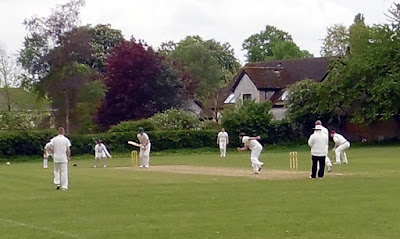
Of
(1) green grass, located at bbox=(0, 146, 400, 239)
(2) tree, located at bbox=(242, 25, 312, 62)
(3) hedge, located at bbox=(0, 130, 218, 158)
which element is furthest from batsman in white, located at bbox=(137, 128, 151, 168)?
(2) tree, located at bbox=(242, 25, 312, 62)

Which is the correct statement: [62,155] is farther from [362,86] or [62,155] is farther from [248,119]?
[362,86]

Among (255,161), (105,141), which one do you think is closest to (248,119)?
(105,141)

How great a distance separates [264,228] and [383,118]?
46280 mm

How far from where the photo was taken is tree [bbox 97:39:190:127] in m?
69.0

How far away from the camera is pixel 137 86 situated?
6931 centimetres

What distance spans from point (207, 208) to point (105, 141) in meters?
38.8

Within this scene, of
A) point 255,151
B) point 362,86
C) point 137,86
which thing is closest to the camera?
point 255,151

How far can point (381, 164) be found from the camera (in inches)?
1344

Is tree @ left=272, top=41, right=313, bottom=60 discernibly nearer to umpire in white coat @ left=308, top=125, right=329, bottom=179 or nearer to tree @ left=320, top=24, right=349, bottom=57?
tree @ left=320, top=24, right=349, bottom=57

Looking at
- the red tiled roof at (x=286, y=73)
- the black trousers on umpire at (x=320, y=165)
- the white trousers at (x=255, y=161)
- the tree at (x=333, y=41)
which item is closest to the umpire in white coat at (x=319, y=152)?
the black trousers on umpire at (x=320, y=165)

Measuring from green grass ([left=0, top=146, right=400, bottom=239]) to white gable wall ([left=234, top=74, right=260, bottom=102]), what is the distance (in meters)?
48.6

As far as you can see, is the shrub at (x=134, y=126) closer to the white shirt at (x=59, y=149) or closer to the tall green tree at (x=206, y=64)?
the tall green tree at (x=206, y=64)

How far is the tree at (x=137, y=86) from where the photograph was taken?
6900 cm

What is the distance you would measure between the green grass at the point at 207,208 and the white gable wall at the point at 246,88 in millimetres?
48604
